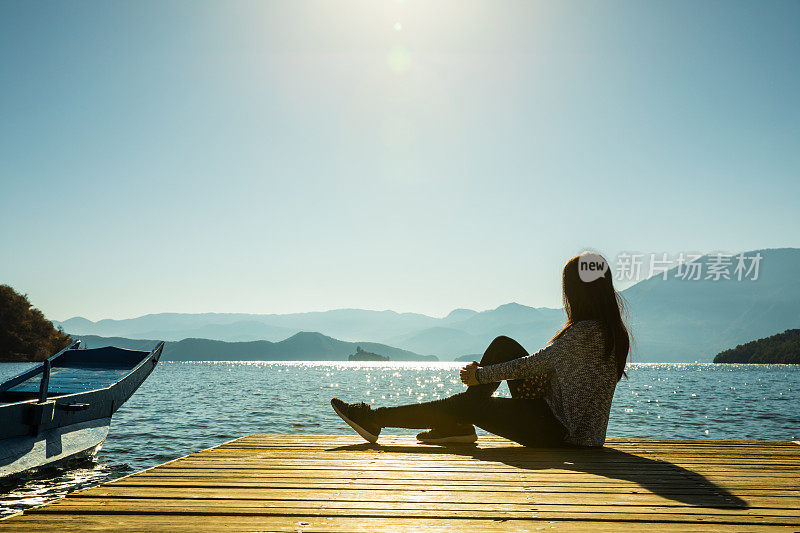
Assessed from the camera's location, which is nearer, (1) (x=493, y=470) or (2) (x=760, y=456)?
(1) (x=493, y=470)

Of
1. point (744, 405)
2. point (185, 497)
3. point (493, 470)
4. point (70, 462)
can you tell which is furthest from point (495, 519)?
point (744, 405)

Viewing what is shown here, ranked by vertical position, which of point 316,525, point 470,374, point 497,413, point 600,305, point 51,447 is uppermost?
point 600,305

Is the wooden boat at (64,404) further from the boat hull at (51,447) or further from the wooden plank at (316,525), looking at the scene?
the wooden plank at (316,525)

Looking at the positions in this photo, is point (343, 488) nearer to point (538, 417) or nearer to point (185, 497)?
point (185, 497)

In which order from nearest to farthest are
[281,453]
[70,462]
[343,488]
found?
[343,488] < [281,453] < [70,462]

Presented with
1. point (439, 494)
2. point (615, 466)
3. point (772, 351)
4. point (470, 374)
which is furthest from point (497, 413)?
point (772, 351)

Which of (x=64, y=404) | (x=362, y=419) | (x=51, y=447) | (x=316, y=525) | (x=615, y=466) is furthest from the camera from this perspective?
(x=64, y=404)

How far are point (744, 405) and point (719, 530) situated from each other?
42.4 metres

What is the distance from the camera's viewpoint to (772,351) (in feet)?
511

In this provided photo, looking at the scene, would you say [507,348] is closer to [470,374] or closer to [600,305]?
[470,374]

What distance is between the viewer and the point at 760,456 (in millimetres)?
5691

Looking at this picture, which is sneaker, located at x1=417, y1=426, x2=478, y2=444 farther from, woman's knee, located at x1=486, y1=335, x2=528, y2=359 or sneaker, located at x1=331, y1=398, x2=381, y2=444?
woman's knee, located at x1=486, y1=335, x2=528, y2=359

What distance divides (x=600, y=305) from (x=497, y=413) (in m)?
1.54

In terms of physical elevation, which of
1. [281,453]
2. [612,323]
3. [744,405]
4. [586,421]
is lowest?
[744,405]
